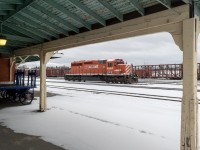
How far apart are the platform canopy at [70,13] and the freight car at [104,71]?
2167cm

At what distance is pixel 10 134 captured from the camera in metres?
6.60

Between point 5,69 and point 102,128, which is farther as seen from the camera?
point 5,69

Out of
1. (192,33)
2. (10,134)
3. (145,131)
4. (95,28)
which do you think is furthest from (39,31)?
(192,33)

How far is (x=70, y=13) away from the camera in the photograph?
6.34 metres

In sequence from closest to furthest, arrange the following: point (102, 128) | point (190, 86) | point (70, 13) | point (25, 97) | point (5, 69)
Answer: point (190, 86)
point (70, 13)
point (102, 128)
point (25, 97)
point (5, 69)

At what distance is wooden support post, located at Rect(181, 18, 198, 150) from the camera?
435cm

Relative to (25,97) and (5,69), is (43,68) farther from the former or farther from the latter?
(5,69)

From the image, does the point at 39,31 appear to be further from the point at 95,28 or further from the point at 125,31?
the point at 125,31

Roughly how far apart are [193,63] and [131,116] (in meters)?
5.22

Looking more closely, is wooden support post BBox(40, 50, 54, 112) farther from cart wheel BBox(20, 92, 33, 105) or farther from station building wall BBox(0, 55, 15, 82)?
station building wall BBox(0, 55, 15, 82)

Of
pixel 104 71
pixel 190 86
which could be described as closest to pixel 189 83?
pixel 190 86

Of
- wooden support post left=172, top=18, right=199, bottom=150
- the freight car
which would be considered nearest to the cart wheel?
wooden support post left=172, top=18, right=199, bottom=150

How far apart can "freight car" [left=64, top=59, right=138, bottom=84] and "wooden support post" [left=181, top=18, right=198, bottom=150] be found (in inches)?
986

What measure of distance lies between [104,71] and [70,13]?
26362mm
